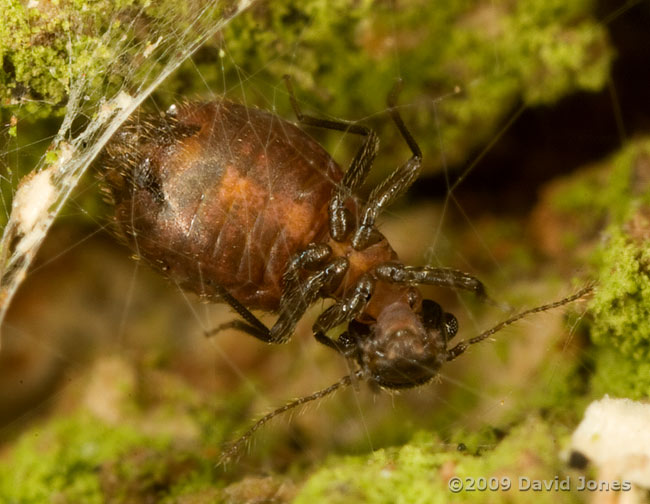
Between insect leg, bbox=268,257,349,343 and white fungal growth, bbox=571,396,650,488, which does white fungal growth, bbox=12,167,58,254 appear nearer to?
insect leg, bbox=268,257,349,343

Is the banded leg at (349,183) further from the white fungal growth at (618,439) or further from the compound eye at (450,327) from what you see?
the white fungal growth at (618,439)

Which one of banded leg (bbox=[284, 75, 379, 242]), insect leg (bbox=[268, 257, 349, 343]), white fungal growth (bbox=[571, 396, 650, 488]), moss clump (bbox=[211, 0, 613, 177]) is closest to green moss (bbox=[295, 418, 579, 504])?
white fungal growth (bbox=[571, 396, 650, 488])

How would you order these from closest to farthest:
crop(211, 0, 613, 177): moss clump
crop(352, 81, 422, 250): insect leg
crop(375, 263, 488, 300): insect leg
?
1. crop(375, 263, 488, 300): insect leg
2. crop(352, 81, 422, 250): insect leg
3. crop(211, 0, 613, 177): moss clump

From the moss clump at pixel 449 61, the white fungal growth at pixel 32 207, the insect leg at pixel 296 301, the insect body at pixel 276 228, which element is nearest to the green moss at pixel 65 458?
the insect leg at pixel 296 301

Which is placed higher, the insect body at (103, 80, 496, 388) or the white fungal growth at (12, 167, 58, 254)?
the white fungal growth at (12, 167, 58, 254)

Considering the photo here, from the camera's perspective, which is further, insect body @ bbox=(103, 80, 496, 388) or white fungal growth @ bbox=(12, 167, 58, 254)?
insect body @ bbox=(103, 80, 496, 388)

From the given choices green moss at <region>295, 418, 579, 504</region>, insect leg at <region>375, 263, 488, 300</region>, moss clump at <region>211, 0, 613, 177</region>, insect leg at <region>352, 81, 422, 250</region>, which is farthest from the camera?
moss clump at <region>211, 0, 613, 177</region>

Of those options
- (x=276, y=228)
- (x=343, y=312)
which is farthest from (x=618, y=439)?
(x=276, y=228)
